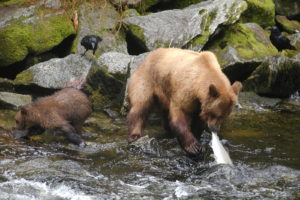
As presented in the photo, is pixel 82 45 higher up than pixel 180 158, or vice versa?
pixel 82 45

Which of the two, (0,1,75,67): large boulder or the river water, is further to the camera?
(0,1,75,67): large boulder

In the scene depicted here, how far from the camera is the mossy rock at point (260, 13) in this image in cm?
1689

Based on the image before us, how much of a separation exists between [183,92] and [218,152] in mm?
1108

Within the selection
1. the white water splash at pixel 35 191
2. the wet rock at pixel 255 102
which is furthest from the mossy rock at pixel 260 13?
the white water splash at pixel 35 191

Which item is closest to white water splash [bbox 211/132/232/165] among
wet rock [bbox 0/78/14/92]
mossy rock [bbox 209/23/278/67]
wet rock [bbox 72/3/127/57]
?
mossy rock [bbox 209/23/278/67]

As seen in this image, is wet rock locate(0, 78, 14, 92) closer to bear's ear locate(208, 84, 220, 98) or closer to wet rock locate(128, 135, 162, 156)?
wet rock locate(128, 135, 162, 156)

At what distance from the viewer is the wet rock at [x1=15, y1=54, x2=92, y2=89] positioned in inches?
454

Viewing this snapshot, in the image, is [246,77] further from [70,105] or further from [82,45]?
[70,105]

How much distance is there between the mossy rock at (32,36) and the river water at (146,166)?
2.54 metres

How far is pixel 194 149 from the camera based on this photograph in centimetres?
822

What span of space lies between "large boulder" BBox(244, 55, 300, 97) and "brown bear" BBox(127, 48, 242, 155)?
400cm

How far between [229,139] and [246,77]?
388 cm

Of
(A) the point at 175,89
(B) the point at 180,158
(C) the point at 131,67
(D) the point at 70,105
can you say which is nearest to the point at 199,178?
(B) the point at 180,158

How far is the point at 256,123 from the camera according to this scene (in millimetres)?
10625
